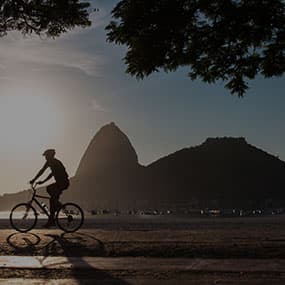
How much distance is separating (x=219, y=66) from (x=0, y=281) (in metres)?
4.68

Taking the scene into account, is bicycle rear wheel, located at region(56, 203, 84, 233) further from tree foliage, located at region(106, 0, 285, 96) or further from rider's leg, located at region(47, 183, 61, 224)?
tree foliage, located at region(106, 0, 285, 96)

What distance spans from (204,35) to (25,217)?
906 centimetres

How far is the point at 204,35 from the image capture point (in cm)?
932

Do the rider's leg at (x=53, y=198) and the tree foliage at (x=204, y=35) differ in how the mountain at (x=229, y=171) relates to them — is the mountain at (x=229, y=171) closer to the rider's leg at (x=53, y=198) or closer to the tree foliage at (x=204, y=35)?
the rider's leg at (x=53, y=198)

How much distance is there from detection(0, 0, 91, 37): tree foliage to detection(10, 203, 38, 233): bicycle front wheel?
6175 mm

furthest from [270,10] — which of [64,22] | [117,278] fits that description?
[117,278]

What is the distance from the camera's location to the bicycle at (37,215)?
14883 millimetres

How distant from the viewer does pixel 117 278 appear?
8.20 m

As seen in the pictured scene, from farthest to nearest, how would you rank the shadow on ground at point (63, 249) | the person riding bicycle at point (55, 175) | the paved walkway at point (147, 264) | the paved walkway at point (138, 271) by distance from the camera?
the person riding bicycle at point (55, 175) < the paved walkway at point (147, 264) < the shadow on ground at point (63, 249) < the paved walkway at point (138, 271)

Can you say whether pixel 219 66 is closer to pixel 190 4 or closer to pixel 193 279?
pixel 190 4

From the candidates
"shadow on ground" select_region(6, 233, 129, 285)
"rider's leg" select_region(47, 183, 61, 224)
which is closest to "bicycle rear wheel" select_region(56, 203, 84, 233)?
"rider's leg" select_region(47, 183, 61, 224)

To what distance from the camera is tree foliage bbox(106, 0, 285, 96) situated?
8.62 meters

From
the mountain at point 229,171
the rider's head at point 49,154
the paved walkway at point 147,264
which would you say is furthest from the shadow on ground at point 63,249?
the mountain at point 229,171

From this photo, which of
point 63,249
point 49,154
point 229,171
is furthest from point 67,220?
point 229,171
